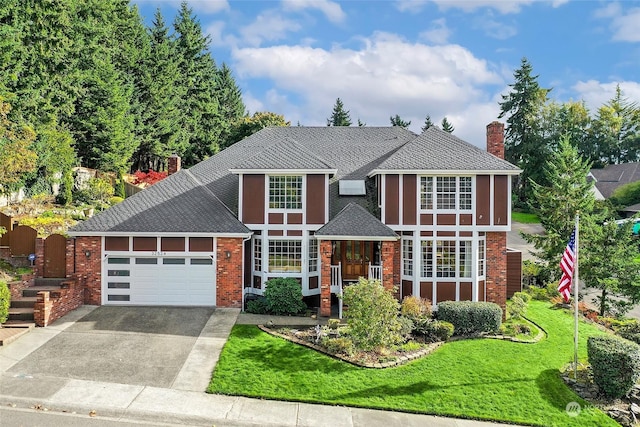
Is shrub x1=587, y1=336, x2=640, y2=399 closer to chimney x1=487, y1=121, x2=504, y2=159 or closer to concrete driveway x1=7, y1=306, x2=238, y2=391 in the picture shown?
chimney x1=487, y1=121, x2=504, y2=159

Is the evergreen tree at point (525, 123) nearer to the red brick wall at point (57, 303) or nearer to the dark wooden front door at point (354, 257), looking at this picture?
the dark wooden front door at point (354, 257)

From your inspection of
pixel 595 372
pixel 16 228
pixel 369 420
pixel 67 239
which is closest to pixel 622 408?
pixel 595 372

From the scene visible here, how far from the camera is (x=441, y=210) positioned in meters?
16.2

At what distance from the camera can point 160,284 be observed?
1605cm

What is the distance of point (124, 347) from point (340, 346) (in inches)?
256

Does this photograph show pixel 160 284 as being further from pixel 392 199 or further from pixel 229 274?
pixel 392 199

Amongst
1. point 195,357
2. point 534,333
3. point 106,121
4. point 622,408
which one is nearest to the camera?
point 622,408

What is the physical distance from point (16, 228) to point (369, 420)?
53.4 feet

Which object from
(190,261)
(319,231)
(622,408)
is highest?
(319,231)

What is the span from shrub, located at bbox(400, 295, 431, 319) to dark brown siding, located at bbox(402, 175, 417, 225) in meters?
3.26

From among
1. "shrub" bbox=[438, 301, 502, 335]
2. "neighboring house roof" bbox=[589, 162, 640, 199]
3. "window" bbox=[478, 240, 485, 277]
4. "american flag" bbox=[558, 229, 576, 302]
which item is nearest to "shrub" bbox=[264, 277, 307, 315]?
"shrub" bbox=[438, 301, 502, 335]

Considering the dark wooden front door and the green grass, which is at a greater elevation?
the green grass

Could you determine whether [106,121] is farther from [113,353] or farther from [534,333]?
[534,333]

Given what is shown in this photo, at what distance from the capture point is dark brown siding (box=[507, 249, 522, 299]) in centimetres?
1822
